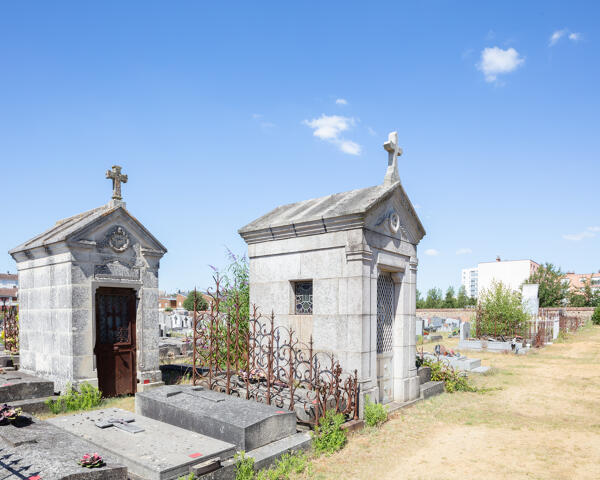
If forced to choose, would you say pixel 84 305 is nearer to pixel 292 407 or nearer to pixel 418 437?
pixel 292 407

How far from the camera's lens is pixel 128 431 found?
5449 millimetres

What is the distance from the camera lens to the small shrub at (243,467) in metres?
4.68

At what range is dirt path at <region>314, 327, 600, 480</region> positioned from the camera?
5.40 meters

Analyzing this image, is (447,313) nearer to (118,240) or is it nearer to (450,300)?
(450,300)

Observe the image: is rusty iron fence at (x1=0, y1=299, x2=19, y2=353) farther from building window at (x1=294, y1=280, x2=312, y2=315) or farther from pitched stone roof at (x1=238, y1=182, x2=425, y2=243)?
building window at (x1=294, y1=280, x2=312, y2=315)

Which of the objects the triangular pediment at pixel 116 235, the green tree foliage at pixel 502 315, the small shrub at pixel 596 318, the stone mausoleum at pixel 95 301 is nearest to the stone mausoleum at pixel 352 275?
the triangular pediment at pixel 116 235

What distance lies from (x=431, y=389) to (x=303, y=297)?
3.53 m

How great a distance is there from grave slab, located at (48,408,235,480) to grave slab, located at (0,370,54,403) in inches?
66.9

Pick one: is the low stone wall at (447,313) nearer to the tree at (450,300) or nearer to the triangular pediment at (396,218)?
the tree at (450,300)

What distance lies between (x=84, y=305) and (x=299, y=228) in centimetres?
418

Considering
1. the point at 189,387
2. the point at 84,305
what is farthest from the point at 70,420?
the point at 84,305

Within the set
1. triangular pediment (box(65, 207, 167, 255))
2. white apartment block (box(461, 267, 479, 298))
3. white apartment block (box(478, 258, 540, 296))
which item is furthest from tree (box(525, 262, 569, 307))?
white apartment block (box(461, 267, 479, 298))

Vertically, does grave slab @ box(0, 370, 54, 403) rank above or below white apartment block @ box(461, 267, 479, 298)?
above

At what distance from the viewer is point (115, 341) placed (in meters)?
8.77
